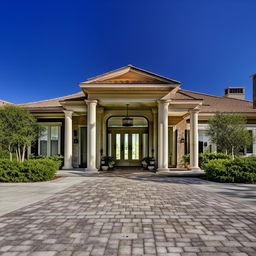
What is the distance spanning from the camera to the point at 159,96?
1057 cm

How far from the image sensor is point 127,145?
14023 mm

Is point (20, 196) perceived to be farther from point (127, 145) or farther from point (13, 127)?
point (127, 145)

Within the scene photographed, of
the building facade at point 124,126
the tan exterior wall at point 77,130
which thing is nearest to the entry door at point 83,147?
the building facade at point 124,126

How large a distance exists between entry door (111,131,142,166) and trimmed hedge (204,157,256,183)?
19.8ft

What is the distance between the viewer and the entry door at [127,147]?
1394cm

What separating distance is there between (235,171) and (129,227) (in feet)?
22.4

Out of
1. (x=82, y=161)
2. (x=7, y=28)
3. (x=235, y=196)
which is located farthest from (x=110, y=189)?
(x=7, y=28)

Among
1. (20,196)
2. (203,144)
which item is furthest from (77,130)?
(203,144)

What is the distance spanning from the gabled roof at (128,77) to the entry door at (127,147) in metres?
4.41

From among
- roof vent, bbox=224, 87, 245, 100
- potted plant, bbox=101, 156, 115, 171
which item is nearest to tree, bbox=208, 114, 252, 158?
potted plant, bbox=101, 156, 115, 171

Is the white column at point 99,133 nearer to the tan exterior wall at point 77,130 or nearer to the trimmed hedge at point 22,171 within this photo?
the tan exterior wall at point 77,130

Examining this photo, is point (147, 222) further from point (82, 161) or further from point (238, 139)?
point (82, 161)

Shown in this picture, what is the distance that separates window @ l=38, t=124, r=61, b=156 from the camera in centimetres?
1388

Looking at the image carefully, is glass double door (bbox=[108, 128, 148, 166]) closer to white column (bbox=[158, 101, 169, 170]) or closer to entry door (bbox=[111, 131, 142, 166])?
entry door (bbox=[111, 131, 142, 166])
